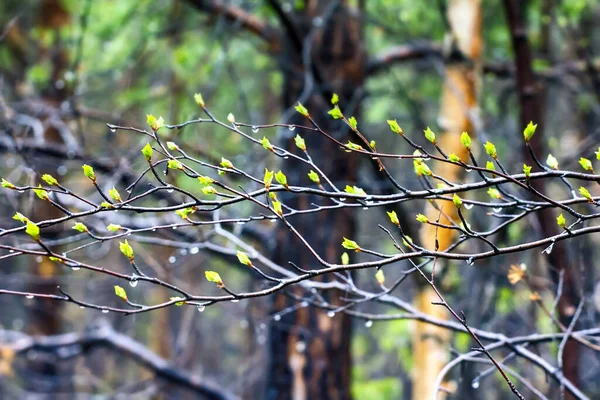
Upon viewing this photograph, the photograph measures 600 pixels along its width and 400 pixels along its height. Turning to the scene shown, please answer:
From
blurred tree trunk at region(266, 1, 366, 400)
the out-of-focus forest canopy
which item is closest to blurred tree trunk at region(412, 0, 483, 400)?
the out-of-focus forest canopy

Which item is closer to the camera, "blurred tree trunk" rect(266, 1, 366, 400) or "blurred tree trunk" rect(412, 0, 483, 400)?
"blurred tree trunk" rect(266, 1, 366, 400)

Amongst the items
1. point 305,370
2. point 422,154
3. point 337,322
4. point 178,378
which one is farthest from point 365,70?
point 422,154

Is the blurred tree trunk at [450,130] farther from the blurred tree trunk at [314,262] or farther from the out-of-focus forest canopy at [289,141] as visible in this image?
the blurred tree trunk at [314,262]

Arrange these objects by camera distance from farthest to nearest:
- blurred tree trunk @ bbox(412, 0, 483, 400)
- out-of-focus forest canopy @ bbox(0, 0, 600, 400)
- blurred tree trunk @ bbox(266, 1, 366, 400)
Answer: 1. blurred tree trunk @ bbox(412, 0, 483, 400)
2. blurred tree trunk @ bbox(266, 1, 366, 400)
3. out-of-focus forest canopy @ bbox(0, 0, 600, 400)

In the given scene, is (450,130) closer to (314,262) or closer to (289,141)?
(289,141)

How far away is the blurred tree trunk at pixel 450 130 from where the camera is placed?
16.4 ft

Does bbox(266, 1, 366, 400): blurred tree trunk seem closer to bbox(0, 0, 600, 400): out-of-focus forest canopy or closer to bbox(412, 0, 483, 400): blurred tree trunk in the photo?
bbox(0, 0, 600, 400): out-of-focus forest canopy

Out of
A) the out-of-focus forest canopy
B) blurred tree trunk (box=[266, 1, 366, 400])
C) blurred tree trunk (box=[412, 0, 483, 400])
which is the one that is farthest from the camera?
blurred tree trunk (box=[412, 0, 483, 400])

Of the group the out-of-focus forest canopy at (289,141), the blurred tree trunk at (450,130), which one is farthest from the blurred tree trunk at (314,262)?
the blurred tree trunk at (450,130)

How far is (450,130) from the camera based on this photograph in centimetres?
495

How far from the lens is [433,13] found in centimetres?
738

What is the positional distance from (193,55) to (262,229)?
253cm

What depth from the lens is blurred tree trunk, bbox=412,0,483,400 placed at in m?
5.01

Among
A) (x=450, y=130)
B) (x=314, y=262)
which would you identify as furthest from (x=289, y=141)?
(x=450, y=130)
